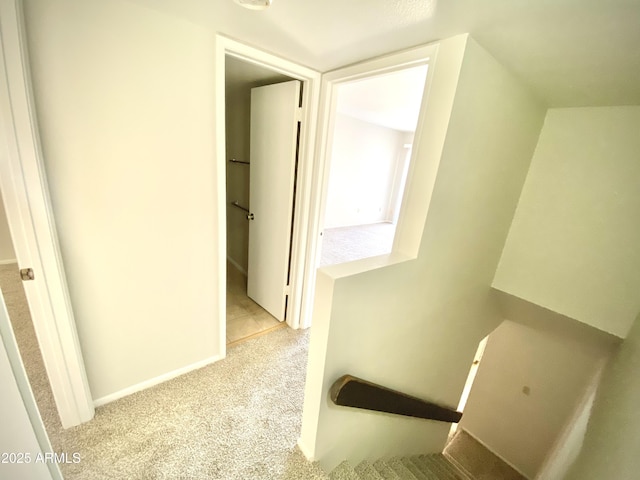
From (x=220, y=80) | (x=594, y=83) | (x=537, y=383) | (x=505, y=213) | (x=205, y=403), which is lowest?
(x=537, y=383)

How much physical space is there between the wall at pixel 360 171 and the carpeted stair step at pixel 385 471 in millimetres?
4025

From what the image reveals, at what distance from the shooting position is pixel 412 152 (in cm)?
137

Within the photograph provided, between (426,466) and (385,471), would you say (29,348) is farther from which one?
(426,466)

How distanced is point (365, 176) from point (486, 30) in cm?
511

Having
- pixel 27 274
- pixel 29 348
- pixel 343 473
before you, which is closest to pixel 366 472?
pixel 343 473

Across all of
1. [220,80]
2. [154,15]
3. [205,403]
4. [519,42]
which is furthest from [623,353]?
[154,15]

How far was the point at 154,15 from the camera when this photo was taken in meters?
1.19

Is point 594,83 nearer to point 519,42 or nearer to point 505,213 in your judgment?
point 519,42

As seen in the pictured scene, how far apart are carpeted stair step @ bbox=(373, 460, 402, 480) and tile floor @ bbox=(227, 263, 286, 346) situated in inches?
49.3

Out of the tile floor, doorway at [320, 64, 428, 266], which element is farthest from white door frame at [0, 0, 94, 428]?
doorway at [320, 64, 428, 266]

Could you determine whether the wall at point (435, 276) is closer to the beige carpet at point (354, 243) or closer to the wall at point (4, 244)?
the beige carpet at point (354, 243)

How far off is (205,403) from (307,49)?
2255 mm

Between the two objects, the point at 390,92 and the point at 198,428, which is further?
the point at 390,92

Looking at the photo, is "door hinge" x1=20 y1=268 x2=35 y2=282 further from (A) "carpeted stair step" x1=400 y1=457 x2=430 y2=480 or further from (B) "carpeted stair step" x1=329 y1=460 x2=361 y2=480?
(A) "carpeted stair step" x1=400 y1=457 x2=430 y2=480
